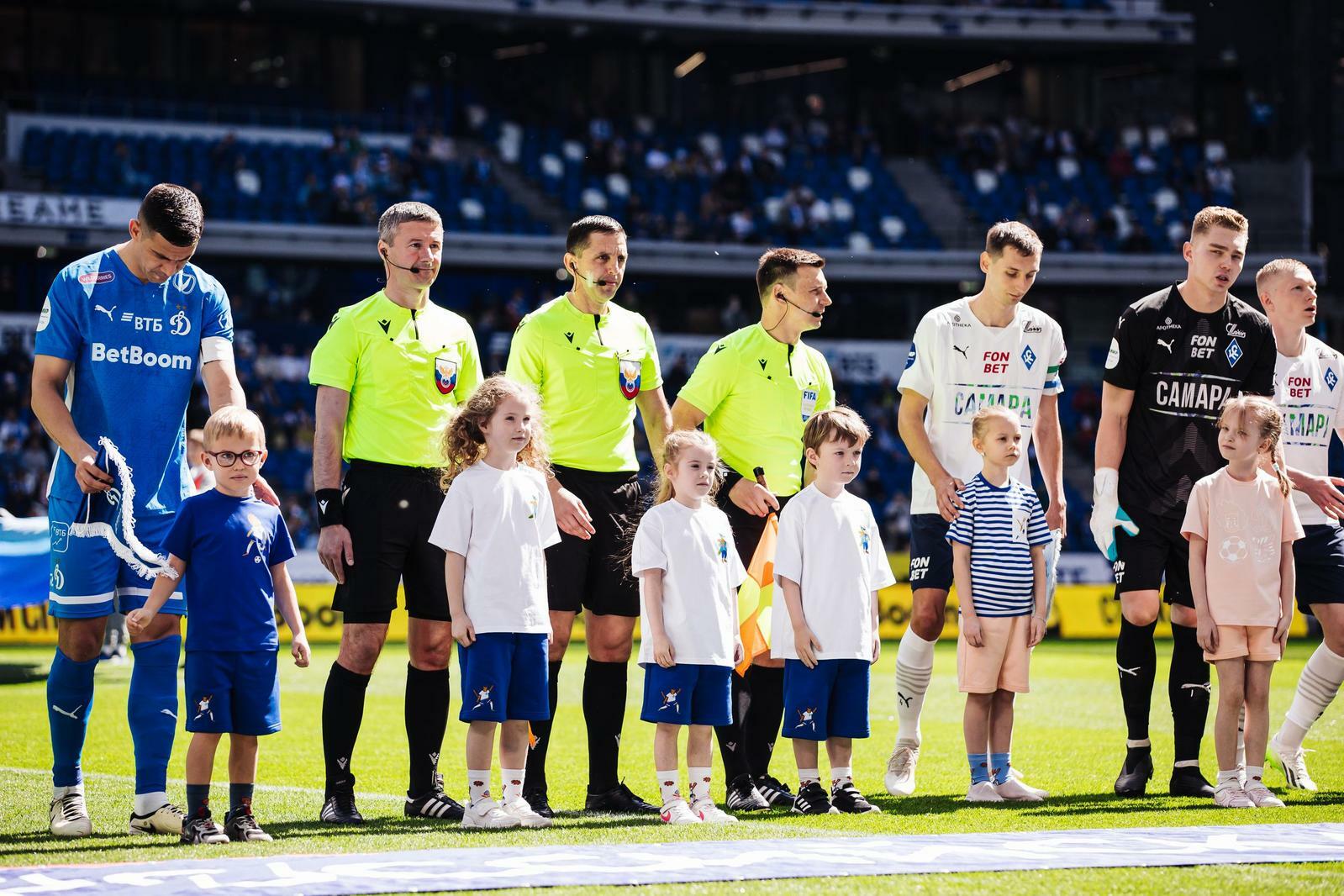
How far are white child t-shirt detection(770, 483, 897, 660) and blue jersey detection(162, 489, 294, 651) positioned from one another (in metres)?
2.21

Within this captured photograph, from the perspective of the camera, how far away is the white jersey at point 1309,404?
8.37 metres

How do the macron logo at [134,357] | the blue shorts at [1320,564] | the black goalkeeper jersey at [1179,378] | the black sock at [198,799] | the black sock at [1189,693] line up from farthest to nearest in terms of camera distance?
1. the blue shorts at [1320,564]
2. the black goalkeeper jersey at [1179,378]
3. the black sock at [1189,693]
4. the macron logo at [134,357]
5. the black sock at [198,799]

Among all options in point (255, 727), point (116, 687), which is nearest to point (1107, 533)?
point (255, 727)

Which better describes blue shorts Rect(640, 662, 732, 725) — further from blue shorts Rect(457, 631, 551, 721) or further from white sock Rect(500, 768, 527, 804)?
white sock Rect(500, 768, 527, 804)

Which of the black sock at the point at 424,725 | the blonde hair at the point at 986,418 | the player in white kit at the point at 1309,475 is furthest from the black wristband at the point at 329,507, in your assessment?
the player in white kit at the point at 1309,475

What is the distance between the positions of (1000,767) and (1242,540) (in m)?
1.50

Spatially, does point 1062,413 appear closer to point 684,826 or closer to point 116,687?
point 116,687

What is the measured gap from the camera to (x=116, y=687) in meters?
13.8

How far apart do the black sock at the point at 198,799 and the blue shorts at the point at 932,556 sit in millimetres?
3453

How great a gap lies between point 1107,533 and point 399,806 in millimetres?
3550

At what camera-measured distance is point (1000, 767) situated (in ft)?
24.7

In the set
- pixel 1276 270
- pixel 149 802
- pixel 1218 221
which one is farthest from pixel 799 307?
pixel 149 802

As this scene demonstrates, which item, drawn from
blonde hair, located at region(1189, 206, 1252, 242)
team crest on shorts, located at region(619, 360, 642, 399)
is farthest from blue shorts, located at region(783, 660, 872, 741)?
blonde hair, located at region(1189, 206, 1252, 242)

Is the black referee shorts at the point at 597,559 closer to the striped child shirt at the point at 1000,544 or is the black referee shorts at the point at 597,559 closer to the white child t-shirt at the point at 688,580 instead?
the white child t-shirt at the point at 688,580
